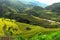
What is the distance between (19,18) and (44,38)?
150261mm

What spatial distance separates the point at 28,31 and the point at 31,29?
391 centimetres

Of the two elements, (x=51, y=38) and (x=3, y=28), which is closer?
(x=51, y=38)

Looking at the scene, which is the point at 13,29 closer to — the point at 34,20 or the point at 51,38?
the point at 34,20

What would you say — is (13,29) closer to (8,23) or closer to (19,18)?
(8,23)

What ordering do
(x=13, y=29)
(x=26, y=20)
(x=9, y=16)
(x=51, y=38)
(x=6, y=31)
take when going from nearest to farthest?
(x=51, y=38) → (x=6, y=31) → (x=13, y=29) → (x=26, y=20) → (x=9, y=16)

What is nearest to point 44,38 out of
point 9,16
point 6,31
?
→ point 6,31

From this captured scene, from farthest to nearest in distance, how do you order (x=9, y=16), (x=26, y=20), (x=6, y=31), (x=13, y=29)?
(x=9, y=16) → (x=26, y=20) → (x=13, y=29) → (x=6, y=31)

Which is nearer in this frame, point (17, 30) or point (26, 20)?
point (17, 30)

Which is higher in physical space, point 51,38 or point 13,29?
point 51,38

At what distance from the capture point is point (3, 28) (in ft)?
419

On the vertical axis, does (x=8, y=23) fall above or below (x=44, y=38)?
below

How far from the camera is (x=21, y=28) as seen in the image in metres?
138

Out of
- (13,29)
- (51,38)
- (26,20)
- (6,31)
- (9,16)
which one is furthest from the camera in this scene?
(9,16)

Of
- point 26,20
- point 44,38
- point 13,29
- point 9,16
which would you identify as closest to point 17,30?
point 13,29
